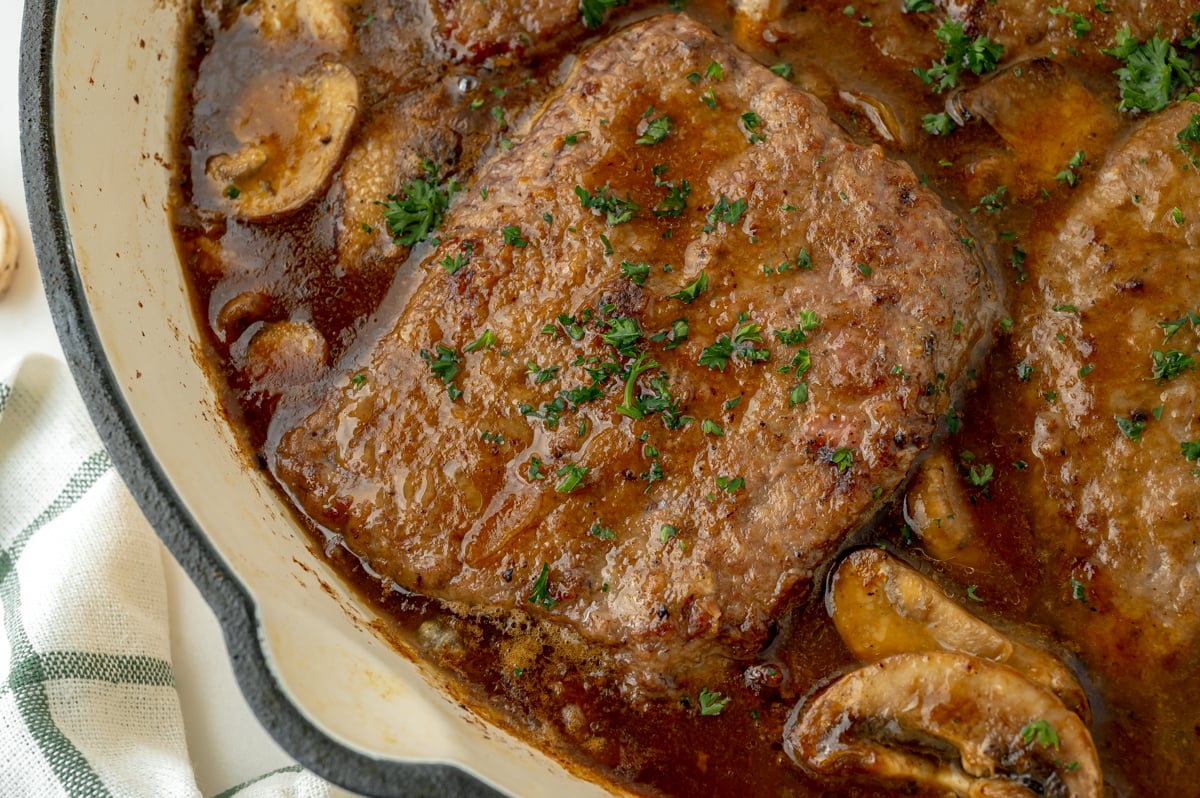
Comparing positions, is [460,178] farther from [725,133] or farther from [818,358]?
[818,358]

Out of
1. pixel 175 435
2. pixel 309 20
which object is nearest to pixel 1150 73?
pixel 309 20

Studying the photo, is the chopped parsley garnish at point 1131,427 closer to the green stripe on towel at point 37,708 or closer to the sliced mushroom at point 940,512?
the sliced mushroom at point 940,512

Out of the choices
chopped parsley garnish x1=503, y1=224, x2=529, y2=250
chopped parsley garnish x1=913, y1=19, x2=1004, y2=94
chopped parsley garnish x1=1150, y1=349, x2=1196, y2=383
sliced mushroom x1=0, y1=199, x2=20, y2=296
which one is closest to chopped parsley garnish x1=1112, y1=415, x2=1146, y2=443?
chopped parsley garnish x1=1150, y1=349, x2=1196, y2=383

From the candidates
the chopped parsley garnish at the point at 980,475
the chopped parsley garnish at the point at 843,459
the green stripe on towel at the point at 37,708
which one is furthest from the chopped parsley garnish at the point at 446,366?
the green stripe on towel at the point at 37,708

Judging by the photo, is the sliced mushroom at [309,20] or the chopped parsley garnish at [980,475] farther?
the sliced mushroom at [309,20]

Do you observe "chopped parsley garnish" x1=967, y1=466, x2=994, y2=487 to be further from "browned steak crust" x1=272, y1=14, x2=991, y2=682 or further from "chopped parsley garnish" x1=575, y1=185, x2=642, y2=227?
"chopped parsley garnish" x1=575, y1=185, x2=642, y2=227

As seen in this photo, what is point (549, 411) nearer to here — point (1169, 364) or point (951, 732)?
point (951, 732)

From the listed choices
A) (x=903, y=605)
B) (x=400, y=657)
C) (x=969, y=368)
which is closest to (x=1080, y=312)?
(x=969, y=368)
